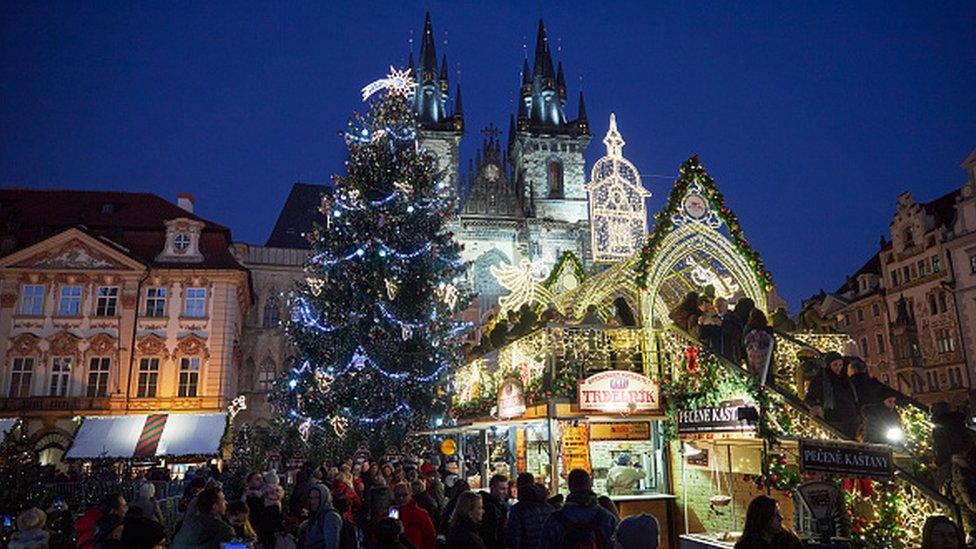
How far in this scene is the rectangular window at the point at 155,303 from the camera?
32781 mm

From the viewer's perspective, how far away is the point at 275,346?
41438 millimetres

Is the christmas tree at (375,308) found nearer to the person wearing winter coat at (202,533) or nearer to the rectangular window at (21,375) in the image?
the person wearing winter coat at (202,533)

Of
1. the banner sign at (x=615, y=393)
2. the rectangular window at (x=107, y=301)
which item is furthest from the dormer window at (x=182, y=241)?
the banner sign at (x=615, y=393)

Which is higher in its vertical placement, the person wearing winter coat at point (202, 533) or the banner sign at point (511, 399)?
the banner sign at point (511, 399)

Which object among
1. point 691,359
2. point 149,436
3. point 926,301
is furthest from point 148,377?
point 926,301

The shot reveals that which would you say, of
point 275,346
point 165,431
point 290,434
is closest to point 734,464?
point 290,434

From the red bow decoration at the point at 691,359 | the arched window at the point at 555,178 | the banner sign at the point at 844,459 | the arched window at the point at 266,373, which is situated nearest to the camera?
the banner sign at the point at 844,459

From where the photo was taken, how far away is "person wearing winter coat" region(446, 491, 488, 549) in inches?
225

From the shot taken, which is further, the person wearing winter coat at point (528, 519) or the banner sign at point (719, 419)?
the banner sign at point (719, 419)

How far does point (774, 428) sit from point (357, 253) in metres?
13.4

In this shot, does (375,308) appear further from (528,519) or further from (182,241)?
(182,241)

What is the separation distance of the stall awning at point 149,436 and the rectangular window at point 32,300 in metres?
8.93

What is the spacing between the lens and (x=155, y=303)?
1294 inches

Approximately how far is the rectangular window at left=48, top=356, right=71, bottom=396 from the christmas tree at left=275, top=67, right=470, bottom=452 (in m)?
16.4
